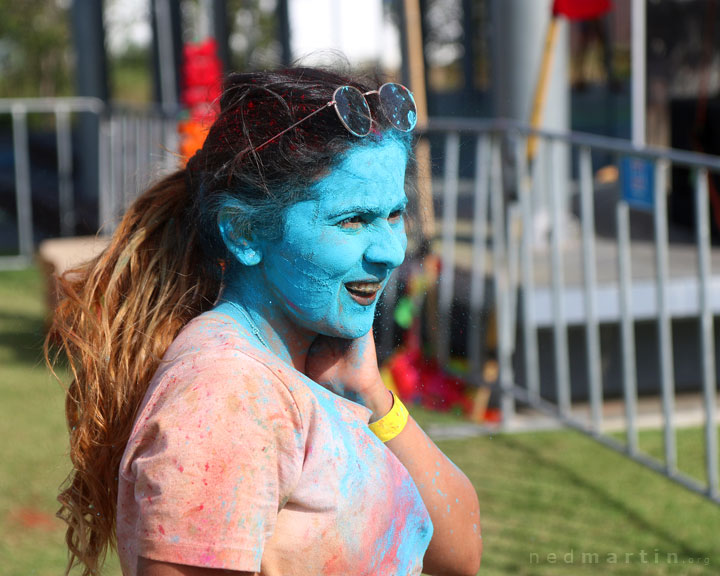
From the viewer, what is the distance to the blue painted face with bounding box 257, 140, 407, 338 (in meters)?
1.33

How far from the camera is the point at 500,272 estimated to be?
516 centimetres

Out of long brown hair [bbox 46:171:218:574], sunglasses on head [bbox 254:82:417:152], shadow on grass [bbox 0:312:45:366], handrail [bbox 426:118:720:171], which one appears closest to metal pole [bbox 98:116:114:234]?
shadow on grass [bbox 0:312:45:366]

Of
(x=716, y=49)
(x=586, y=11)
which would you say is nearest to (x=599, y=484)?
(x=586, y=11)

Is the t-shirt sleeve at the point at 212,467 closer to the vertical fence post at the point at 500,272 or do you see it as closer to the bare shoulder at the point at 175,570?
the bare shoulder at the point at 175,570

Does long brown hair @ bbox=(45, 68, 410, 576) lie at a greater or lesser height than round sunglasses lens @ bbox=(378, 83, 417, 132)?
lesser

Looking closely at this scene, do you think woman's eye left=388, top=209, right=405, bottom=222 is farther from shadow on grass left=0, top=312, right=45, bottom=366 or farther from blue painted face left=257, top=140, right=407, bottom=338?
shadow on grass left=0, top=312, right=45, bottom=366

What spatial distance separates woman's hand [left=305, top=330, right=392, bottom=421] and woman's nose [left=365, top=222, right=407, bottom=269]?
0.20 m

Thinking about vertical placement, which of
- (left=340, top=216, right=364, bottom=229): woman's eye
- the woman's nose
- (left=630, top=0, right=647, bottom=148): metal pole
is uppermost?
(left=630, top=0, right=647, bottom=148): metal pole

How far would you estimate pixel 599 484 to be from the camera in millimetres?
4523

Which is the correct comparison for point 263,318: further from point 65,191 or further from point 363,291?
point 65,191

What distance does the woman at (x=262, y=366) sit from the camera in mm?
1171

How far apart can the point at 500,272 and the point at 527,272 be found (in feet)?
0.66

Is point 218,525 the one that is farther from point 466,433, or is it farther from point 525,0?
point 525,0

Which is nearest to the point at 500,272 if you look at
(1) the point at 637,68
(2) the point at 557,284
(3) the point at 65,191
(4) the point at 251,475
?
(2) the point at 557,284
